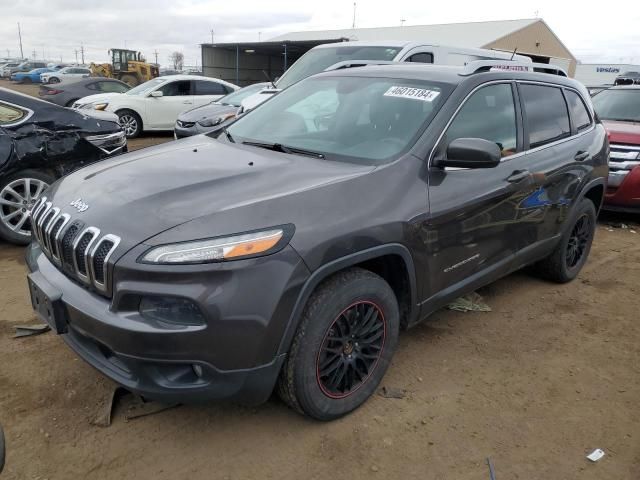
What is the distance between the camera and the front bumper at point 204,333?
6.81 ft

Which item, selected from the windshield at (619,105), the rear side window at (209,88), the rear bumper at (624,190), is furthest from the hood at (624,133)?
the rear side window at (209,88)

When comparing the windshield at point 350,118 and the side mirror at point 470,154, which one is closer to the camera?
the side mirror at point 470,154

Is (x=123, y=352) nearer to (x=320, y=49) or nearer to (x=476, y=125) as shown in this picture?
(x=476, y=125)

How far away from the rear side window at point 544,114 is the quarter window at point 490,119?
0.21 meters

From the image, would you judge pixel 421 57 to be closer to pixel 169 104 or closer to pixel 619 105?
pixel 619 105

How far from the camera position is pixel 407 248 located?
2.69 meters

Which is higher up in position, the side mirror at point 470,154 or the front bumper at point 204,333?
the side mirror at point 470,154

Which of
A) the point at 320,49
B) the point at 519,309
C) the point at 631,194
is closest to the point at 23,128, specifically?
the point at 519,309

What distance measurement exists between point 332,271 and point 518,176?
5.63 feet

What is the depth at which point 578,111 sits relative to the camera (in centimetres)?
435

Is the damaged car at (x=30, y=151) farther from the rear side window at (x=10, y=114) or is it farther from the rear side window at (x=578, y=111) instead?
the rear side window at (x=578, y=111)

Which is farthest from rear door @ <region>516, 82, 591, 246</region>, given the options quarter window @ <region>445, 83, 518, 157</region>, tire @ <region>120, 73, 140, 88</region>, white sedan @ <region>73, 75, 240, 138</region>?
tire @ <region>120, 73, 140, 88</region>

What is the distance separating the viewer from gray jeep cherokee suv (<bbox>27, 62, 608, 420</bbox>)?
212 cm

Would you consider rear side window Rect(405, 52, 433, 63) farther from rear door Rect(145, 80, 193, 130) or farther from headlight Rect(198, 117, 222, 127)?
rear door Rect(145, 80, 193, 130)
